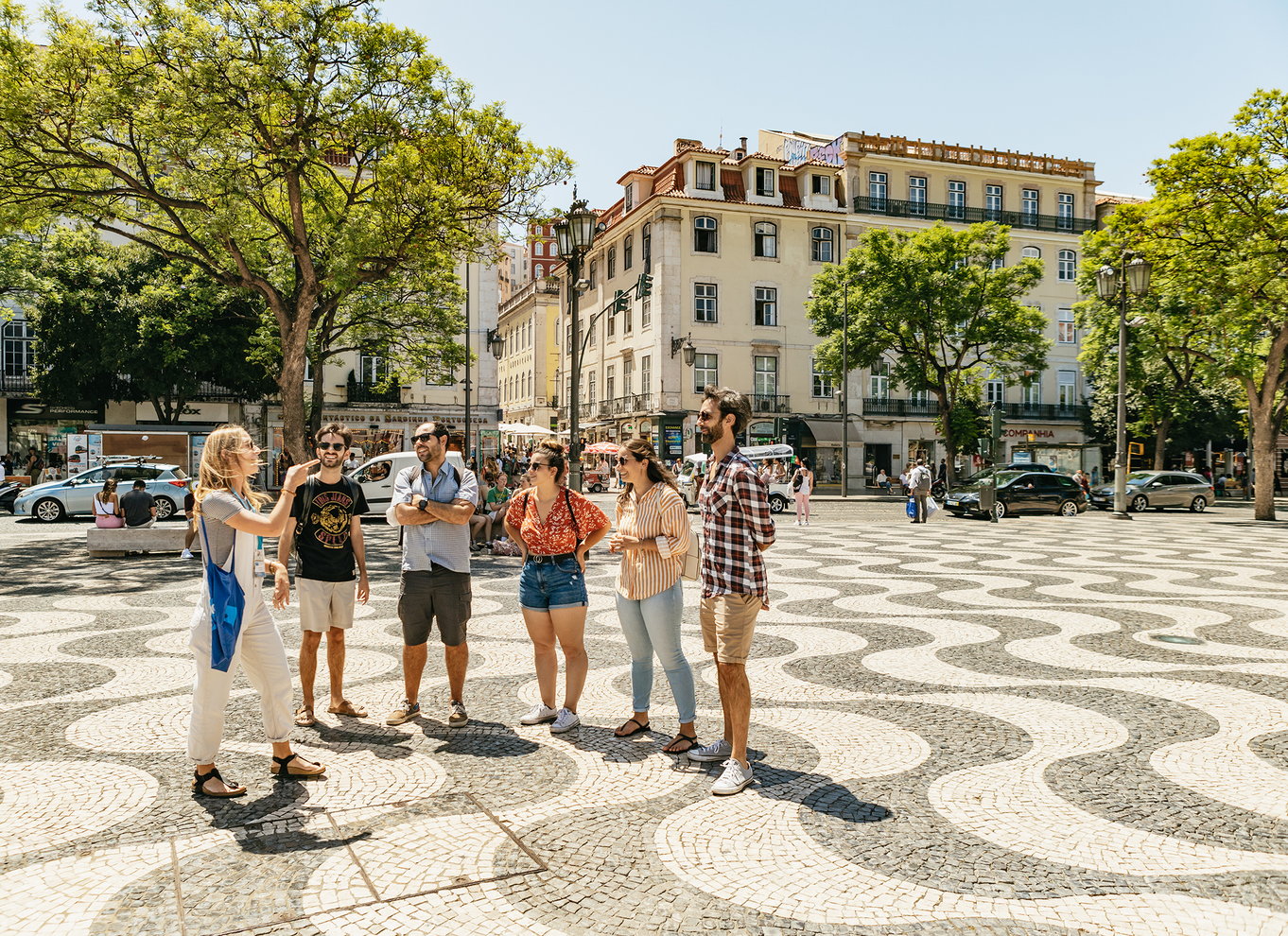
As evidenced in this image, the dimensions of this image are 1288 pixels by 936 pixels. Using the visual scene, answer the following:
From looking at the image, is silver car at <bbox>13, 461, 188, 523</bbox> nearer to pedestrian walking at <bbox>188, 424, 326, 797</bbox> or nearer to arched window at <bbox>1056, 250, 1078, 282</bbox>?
pedestrian walking at <bbox>188, 424, 326, 797</bbox>

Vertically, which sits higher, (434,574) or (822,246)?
(822,246)

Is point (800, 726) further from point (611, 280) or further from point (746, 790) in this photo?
point (611, 280)

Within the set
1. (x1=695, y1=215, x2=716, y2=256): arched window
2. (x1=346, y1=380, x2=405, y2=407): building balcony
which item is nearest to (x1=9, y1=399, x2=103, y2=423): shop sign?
(x1=346, y1=380, x2=405, y2=407): building balcony

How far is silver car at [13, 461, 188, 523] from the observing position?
69.7 feet

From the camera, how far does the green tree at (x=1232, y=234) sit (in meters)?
22.4

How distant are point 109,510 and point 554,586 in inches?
520

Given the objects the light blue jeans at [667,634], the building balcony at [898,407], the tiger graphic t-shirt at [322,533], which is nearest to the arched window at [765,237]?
the building balcony at [898,407]

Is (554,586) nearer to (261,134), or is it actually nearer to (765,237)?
(261,134)

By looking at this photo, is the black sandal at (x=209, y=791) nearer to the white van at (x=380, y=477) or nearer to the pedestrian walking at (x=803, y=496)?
the white van at (x=380, y=477)

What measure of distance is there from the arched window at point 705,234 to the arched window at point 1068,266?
19764 mm

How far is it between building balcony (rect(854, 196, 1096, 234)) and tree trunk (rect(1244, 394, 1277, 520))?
70.2 feet

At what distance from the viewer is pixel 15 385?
37969 millimetres

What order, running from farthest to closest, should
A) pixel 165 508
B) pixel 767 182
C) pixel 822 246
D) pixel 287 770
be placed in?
pixel 822 246
pixel 767 182
pixel 165 508
pixel 287 770

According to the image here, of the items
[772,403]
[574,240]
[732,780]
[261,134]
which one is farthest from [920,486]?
[772,403]
